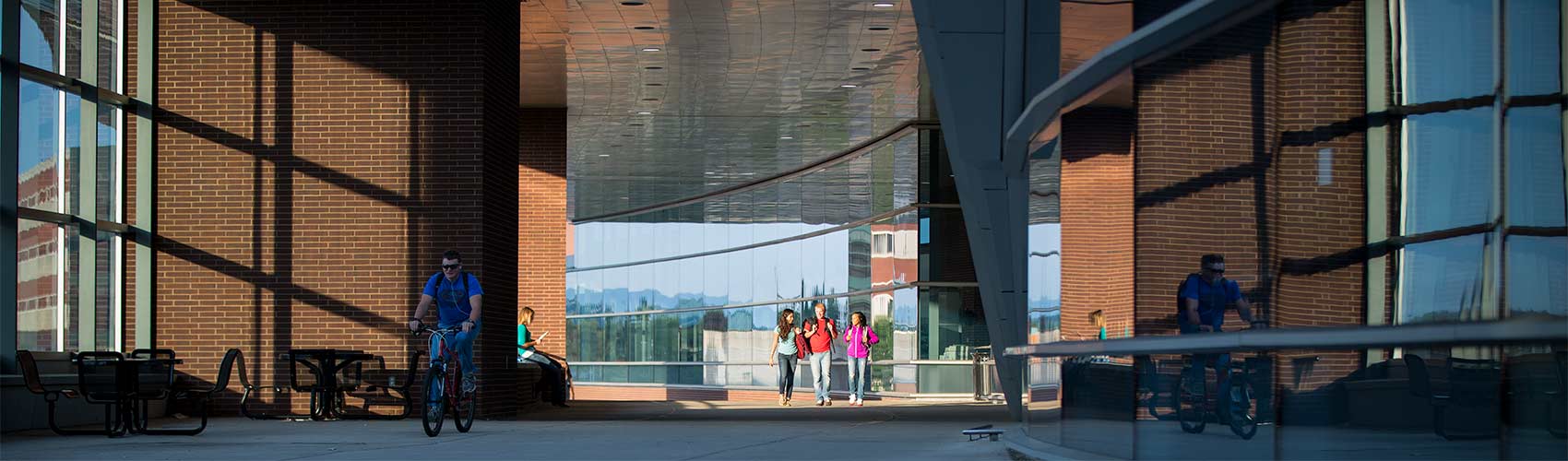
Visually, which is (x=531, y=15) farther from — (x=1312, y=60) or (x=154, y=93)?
(x=1312, y=60)

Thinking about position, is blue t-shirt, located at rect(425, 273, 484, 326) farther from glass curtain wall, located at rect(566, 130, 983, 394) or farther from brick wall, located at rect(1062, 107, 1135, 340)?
glass curtain wall, located at rect(566, 130, 983, 394)

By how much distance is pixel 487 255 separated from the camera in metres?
16.4

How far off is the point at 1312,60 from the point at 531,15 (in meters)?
14.9

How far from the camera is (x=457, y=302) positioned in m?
12.2

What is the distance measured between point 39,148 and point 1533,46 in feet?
44.5

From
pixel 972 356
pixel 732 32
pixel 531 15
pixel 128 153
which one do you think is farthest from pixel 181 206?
pixel 972 356

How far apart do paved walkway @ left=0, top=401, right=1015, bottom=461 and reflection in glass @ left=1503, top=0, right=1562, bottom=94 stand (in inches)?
202

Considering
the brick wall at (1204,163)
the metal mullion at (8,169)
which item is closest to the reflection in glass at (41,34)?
the metal mullion at (8,169)

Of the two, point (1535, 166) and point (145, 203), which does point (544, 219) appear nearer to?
point (145, 203)

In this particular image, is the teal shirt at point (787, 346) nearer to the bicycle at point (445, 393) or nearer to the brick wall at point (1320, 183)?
the bicycle at point (445, 393)

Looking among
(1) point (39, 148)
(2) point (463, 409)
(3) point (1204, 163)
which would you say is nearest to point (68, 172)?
(1) point (39, 148)

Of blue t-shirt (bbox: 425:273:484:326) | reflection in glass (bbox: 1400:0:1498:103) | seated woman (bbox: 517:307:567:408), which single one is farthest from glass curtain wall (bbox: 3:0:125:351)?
reflection in glass (bbox: 1400:0:1498:103)

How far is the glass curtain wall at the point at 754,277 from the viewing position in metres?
29.1

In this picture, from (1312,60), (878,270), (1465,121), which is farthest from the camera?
(878,270)
